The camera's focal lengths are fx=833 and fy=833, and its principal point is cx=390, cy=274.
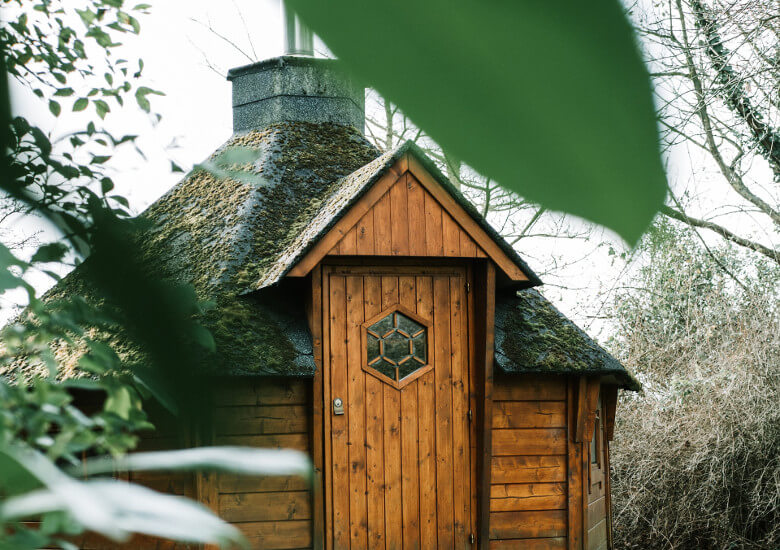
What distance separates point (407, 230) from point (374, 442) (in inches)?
58.2

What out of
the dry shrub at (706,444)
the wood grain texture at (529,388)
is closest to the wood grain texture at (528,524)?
the wood grain texture at (529,388)

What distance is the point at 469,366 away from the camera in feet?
19.9

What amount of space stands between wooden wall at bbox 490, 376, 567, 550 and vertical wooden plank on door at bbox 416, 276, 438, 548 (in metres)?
0.63

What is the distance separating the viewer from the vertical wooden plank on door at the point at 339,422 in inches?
223

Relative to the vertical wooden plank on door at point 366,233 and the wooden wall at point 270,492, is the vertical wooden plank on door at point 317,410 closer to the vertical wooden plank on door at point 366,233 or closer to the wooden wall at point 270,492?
the wooden wall at point 270,492

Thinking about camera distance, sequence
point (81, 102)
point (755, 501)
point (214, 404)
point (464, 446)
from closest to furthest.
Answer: point (214, 404) → point (81, 102) → point (464, 446) → point (755, 501)

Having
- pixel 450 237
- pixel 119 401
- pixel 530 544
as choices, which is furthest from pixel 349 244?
pixel 119 401

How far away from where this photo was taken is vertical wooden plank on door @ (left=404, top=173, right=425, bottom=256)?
5559mm

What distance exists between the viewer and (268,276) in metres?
5.76

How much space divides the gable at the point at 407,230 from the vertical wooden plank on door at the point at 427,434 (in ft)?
1.19

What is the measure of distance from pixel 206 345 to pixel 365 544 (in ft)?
18.3

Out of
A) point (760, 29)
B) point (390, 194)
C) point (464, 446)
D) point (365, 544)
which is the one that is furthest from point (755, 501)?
point (760, 29)

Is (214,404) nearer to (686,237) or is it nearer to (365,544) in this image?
(686,237)

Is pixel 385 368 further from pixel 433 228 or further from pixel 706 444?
pixel 706 444
